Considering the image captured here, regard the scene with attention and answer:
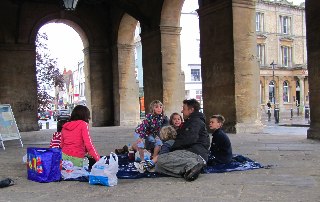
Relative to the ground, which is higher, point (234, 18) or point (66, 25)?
point (66, 25)

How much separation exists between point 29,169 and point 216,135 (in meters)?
2.67

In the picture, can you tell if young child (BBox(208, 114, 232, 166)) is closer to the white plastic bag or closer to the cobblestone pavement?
the cobblestone pavement

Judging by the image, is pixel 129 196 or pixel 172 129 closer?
pixel 129 196

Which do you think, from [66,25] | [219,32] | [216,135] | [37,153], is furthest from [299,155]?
[66,25]

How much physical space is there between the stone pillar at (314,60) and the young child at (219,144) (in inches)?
168

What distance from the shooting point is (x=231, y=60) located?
1173cm

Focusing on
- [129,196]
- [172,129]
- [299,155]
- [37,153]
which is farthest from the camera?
[299,155]

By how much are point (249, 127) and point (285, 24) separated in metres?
35.5

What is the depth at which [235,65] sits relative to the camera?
11.6 metres

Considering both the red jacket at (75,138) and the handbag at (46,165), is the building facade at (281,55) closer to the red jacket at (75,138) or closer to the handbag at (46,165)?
the red jacket at (75,138)

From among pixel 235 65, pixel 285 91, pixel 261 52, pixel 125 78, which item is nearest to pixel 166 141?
pixel 235 65

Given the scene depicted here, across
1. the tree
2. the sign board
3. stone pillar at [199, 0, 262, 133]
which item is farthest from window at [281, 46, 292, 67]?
the sign board

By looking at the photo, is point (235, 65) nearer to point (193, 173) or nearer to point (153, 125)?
point (153, 125)

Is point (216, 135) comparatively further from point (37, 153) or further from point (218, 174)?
point (37, 153)
